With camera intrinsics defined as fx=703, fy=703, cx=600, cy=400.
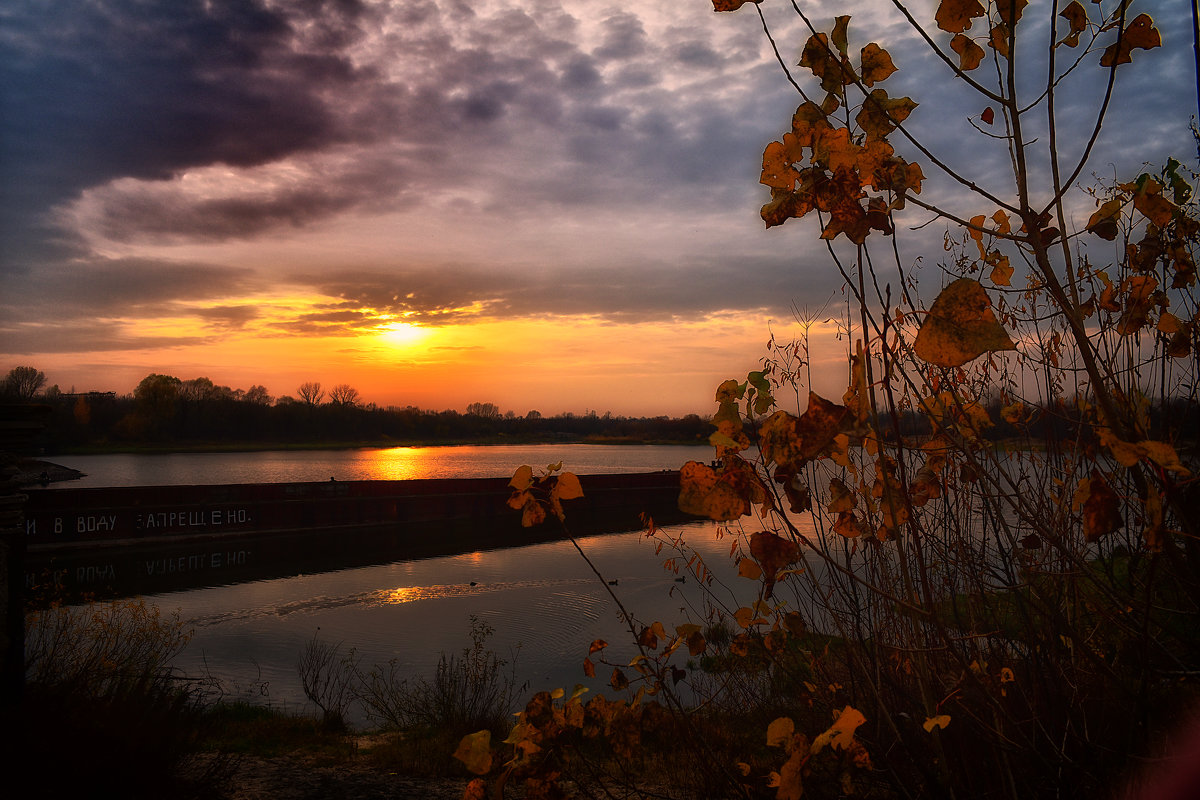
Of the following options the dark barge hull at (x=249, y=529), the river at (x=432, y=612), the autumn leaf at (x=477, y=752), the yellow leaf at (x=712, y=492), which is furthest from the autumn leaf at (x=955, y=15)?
the dark barge hull at (x=249, y=529)

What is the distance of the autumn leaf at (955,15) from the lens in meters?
1.02

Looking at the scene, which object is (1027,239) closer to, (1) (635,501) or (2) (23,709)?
(2) (23,709)

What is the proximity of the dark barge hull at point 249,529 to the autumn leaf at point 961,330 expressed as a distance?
2068 centimetres

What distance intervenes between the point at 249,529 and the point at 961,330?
27268 mm

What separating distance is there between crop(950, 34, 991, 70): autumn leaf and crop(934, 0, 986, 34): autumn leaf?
0.28ft

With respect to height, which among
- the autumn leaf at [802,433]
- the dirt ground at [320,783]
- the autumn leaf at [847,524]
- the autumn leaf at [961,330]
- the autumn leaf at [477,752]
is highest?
the autumn leaf at [961,330]

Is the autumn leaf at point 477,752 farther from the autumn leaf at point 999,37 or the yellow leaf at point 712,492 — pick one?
the autumn leaf at point 999,37

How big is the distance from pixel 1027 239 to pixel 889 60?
36 centimetres

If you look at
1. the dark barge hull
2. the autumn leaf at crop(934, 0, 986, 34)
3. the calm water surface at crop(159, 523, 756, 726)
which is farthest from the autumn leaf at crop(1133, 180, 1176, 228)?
the dark barge hull

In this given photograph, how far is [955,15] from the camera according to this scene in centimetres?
103

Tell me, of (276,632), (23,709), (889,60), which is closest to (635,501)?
(276,632)

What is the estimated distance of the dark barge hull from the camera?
66.3 feet

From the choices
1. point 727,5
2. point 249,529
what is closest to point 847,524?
point 727,5

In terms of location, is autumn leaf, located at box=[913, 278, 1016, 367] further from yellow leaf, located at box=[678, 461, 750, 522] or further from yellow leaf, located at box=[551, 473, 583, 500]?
yellow leaf, located at box=[551, 473, 583, 500]
